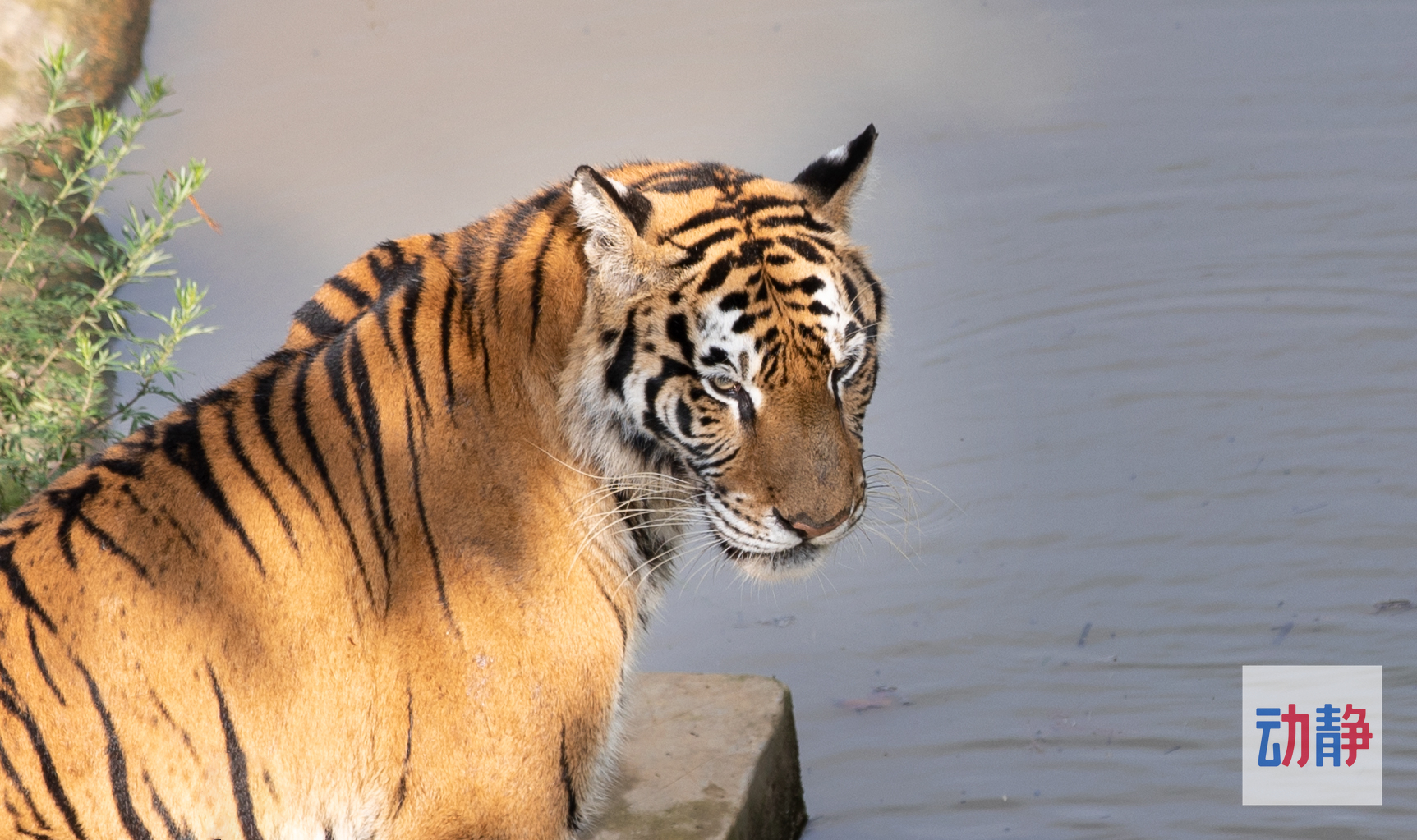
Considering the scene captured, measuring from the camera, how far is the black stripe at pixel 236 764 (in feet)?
7.58

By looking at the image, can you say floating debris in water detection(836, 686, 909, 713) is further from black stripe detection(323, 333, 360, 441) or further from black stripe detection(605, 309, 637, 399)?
black stripe detection(323, 333, 360, 441)

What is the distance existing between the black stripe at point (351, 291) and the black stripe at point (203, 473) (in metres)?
0.43

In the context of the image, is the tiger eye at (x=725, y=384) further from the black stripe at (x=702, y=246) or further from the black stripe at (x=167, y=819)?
the black stripe at (x=167, y=819)

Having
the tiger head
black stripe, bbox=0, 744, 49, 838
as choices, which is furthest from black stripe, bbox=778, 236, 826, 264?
black stripe, bbox=0, 744, 49, 838

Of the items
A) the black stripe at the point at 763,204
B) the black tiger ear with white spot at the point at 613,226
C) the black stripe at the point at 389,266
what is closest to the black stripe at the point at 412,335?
the black stripe at the point at 389,266

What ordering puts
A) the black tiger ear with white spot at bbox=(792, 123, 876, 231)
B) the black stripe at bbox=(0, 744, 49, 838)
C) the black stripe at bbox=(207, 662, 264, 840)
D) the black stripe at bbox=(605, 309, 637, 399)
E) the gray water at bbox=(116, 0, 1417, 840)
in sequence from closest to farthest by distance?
the black stripe at bbox=(0, 744, 49, 838) → the black stripe at bbox=(207, 662, 264, 840) → the black stripe at bbox=(605, 309, 637, 399) → the black tiger ear with white spot at bbox=(792, 123, 876, 231) → the gray water at bbox=(116, 0, 1417, 840)

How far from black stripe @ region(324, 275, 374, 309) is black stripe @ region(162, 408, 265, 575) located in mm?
434

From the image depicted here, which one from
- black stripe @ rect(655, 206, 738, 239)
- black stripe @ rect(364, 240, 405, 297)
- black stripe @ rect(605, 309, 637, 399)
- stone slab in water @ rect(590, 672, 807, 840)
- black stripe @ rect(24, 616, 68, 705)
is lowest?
stone slab in water @ rect(590, 672, 807, 840)

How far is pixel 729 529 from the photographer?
8.16ft

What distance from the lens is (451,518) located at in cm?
243

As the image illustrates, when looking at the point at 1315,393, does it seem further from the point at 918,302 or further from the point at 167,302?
the point at 167,302

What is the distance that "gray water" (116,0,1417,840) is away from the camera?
406 centimetres

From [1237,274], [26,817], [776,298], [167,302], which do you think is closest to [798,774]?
[776,298]

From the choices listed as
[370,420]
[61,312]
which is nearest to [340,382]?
[370,420]
